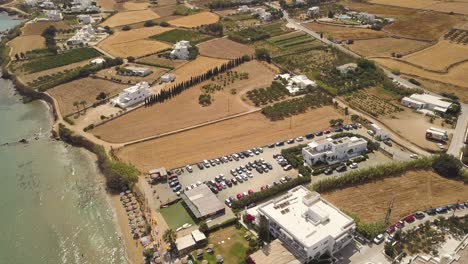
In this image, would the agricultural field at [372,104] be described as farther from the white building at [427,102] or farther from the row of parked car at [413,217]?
the row of parked car at [413,217]

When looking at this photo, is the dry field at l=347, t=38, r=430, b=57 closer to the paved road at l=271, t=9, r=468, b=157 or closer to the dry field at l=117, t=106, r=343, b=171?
the paved road at l=271, t=9, r=468, b=157

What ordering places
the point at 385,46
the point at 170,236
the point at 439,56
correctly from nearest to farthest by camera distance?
the point at 170,236
the point at 439,56
the point at 385,46

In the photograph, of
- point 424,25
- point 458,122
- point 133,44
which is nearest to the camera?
point 458,122

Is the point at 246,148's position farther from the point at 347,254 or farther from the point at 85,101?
the point at 85,101

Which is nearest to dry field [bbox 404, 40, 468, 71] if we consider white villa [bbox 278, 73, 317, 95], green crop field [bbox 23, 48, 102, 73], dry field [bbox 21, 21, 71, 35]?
white villa [bbox 278, 73, 317, 95]

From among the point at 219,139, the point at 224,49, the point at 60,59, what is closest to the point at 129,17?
the point at 60,59

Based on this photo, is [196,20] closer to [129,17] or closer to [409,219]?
[129,17]

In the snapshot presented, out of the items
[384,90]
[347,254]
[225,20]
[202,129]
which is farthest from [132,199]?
[225,20]
